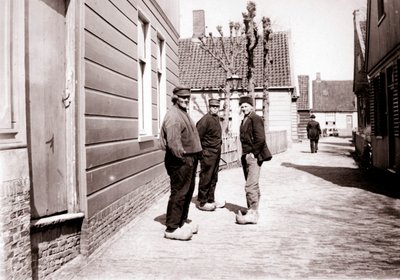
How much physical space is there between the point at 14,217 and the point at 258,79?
89.1ft

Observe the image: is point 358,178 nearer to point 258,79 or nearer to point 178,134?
point 178,134

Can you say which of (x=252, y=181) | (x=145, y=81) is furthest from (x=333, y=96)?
(x=252, y=181)

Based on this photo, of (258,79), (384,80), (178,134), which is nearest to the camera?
(178,134)

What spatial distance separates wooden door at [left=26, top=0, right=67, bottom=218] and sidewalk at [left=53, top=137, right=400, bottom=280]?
807 millimetres

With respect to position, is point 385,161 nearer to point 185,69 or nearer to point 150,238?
point 150,238

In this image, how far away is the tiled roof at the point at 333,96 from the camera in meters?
64.3

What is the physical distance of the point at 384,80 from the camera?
43.5 ft

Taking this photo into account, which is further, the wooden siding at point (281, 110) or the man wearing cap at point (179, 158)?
the wooden siding at point (281, 110)

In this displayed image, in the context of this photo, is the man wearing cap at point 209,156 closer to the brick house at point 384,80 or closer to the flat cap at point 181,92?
the flat cap at point 181,92

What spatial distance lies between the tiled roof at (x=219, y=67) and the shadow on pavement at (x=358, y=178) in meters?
14.5

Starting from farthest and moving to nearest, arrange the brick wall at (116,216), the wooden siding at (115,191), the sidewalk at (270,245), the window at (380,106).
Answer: the window at (380,106) → the wooden siding at (115,191) → the brick wall at (116,216) → the sidewalk at (270,245)

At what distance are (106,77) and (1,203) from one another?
2.68m

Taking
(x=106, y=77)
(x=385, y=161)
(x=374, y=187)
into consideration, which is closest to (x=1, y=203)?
(x=106, y=77)

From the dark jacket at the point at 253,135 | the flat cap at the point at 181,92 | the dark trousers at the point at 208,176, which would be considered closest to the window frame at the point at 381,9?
the dark trousers at the point at 208,176
